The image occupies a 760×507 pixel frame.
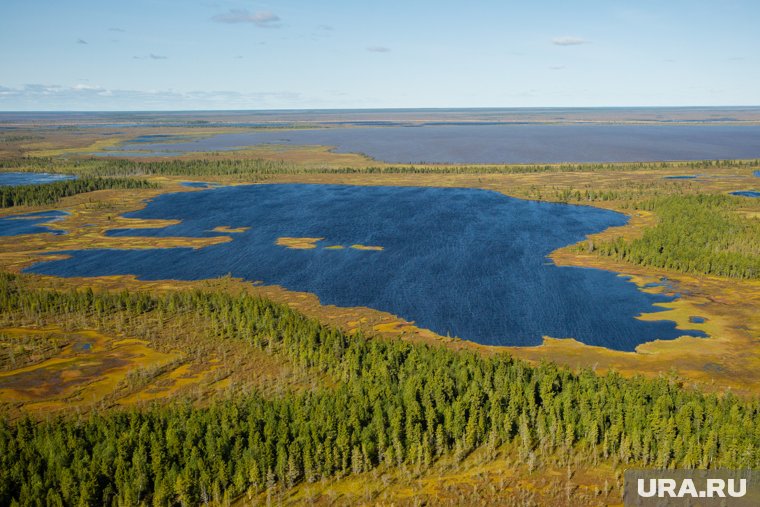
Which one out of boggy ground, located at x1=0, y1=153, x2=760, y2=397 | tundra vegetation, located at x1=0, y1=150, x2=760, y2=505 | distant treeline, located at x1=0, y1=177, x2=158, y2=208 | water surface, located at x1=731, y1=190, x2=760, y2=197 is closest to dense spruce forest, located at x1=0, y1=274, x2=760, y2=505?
tundra vegetation, located at x1=0, y1=150, x2=760, y2=505

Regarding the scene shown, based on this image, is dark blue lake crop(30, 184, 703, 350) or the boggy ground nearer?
the boggy ground

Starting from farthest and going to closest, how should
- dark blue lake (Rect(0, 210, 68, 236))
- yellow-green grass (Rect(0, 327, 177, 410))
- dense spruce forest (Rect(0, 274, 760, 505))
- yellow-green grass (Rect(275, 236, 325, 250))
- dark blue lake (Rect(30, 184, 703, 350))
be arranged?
dark blue lake (Rect(0, 210, 68, 236))
yellow-green grass (Rect(275, 236, 325, 250))
dark blue lake (Rect(30, 184, 703, 350))
yellow-green grass (Rect(0, 327, 177, 410))
dense spruce forest (Rect(0, 274, 760, 505))

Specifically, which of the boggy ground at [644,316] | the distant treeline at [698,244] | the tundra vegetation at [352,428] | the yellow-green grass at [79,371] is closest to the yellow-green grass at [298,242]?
the boggy ground at [644,316]

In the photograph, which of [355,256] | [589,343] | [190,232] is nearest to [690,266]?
[589,343]

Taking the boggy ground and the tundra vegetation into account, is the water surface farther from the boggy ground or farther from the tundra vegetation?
the tundra vegetation

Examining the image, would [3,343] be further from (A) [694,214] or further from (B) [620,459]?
(A) [694,214]

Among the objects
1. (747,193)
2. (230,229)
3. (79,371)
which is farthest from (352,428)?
(747,193)

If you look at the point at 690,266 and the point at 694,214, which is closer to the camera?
the point at 690,266
